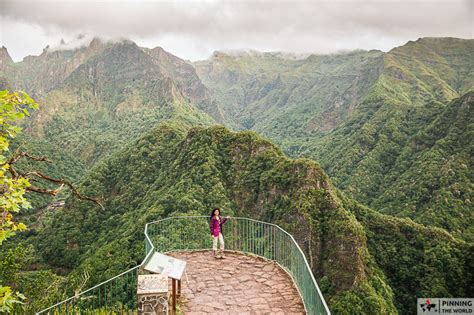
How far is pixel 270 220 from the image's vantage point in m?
57.2

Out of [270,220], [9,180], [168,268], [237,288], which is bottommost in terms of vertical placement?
[237,288]

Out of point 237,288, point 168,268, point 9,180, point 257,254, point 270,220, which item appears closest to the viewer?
point 9,180

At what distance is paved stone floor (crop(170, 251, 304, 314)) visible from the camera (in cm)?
1034

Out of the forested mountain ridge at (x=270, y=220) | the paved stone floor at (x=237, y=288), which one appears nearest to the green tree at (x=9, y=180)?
the paved stone floor at (x=237, y=288)

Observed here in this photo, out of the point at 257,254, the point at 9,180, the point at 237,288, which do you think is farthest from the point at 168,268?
the point at 257,254

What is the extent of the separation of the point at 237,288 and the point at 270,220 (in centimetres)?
4611

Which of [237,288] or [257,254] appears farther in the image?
[257,254]

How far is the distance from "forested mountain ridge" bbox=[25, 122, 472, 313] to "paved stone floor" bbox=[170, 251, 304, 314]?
3115 cm

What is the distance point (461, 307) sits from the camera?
42688 mm

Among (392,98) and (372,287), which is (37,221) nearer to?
(372,287)

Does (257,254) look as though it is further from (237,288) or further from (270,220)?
(270,220)

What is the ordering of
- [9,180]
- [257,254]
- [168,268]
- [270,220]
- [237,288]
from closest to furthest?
[9,180]
[168,268]
[237,288]
[257,254]
[270,220]

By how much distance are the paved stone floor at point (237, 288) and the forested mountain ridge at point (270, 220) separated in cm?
3115

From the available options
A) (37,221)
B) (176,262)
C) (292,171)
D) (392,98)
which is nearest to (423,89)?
(392,98)
